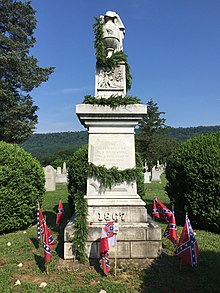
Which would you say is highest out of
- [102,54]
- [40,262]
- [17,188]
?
[102,54]

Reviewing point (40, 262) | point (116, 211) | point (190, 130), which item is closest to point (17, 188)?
point (40, 262)

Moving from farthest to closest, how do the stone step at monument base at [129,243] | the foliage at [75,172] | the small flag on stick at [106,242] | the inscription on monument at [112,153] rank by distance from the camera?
the foliage at [75,172] < the inscription on monument at [112,153] < the stone step at monument base at [129,243] < the small flag on stick at [106,242]

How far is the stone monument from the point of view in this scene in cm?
437

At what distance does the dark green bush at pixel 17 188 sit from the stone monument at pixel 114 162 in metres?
2.48

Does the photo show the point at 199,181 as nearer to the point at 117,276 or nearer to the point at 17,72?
the point at 117,276

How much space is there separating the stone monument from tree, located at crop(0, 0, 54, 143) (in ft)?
55.4

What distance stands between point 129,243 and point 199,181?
108 inches

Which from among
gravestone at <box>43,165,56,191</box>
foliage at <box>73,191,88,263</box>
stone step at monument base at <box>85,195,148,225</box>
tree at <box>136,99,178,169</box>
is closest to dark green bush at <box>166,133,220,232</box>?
stone step at monument base at <box>85,195,148,225</box>

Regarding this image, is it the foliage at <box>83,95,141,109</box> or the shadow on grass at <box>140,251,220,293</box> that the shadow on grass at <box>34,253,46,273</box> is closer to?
the shadow on grass at <box>140,251,220,293</box>

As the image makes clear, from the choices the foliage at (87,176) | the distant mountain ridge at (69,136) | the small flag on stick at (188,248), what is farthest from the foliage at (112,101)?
→ the distant mountain ridge at (69,136)

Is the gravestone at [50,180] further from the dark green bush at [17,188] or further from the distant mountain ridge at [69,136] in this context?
the distant mountain ridge at [69,136]

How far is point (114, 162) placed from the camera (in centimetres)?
501

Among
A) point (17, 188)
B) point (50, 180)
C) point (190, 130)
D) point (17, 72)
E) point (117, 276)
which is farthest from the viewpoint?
point (190, 130)

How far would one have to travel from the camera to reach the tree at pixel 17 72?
20.5m
